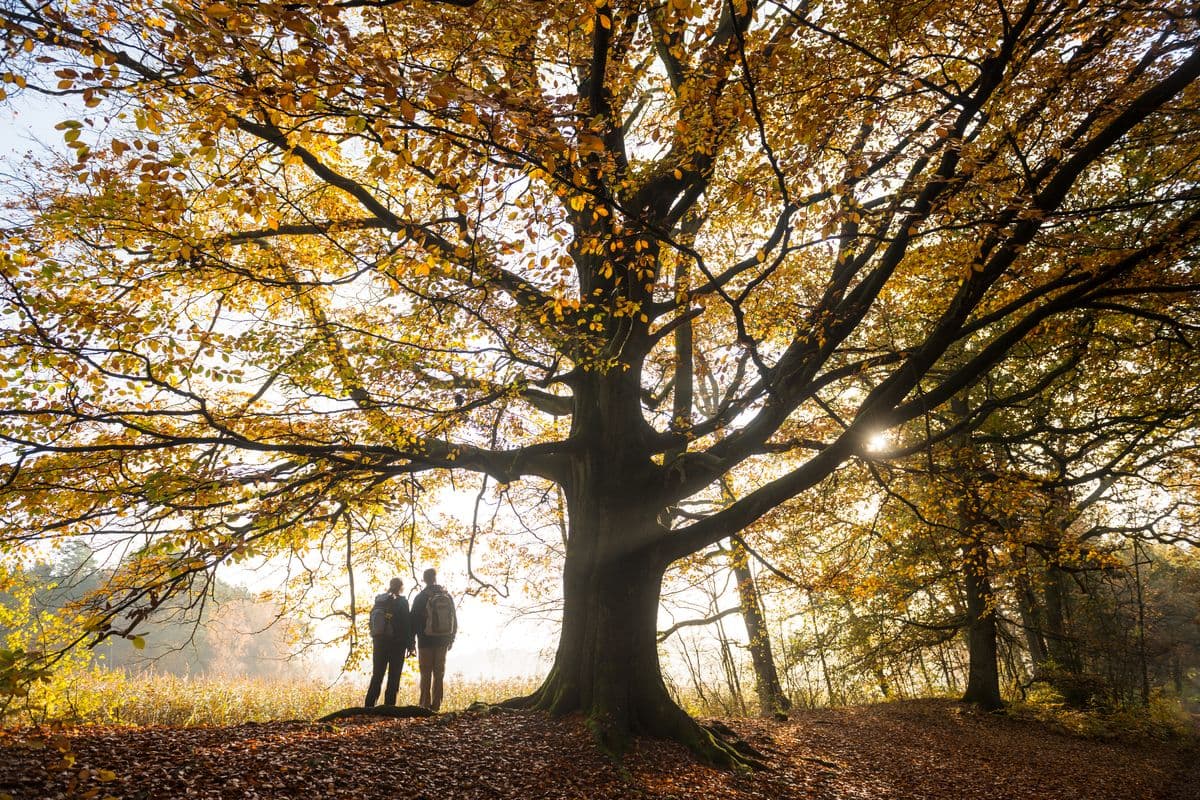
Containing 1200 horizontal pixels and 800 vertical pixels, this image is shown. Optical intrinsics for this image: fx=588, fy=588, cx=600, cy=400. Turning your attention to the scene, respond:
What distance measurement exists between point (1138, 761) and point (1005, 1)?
37.8 feet

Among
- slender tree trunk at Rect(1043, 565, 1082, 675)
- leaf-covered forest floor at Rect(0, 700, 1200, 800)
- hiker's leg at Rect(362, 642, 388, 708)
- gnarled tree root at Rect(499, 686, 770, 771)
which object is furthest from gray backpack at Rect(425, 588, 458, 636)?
slender tree trunk at Rect(1043, 565, 1082, 675)

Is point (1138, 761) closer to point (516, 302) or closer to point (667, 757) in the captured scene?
point (667, 757)

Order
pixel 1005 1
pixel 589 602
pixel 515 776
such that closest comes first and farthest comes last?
pixel 515 776 < pixel 1005 1 < pixel 589 602

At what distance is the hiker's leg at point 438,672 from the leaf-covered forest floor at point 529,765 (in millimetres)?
2163

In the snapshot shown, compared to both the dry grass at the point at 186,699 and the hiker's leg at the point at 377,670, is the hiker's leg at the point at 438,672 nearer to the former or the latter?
the hiker's leg at the point at 377,670

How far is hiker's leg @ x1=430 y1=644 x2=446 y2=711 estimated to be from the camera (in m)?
8.95

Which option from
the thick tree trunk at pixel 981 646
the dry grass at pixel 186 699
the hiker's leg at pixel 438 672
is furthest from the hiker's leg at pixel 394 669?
the thick tree trunk at pixel 981 646

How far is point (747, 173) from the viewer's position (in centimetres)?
666

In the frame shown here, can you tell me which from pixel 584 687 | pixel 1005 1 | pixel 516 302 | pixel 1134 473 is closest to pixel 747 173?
pixel 1005 1

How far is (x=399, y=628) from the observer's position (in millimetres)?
8758

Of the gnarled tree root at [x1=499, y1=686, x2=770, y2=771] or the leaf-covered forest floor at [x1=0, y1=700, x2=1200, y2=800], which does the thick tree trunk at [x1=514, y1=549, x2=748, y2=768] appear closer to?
the gnarled tree root at [x1=499, y1=686, x2=770, y2=771]

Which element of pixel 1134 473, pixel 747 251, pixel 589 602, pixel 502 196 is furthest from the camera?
pixel 1134 473

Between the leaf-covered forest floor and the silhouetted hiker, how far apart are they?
206 cm

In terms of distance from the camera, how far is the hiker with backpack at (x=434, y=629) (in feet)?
29.1
